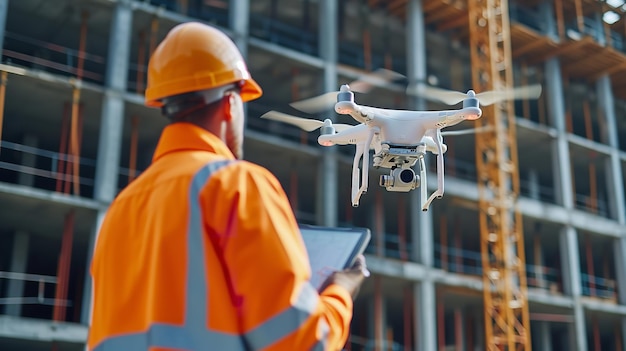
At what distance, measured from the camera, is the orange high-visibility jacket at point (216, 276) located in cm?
215

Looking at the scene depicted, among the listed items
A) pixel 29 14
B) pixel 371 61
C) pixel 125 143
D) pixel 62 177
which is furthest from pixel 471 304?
pixel 29 14

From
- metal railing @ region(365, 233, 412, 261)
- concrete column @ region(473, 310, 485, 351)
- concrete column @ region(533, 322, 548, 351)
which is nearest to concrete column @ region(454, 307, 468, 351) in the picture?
concrete column @ region(473, 310, 485, 351)

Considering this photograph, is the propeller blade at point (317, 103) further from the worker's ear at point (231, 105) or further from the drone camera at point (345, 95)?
the worker's ear at point (231, 105)

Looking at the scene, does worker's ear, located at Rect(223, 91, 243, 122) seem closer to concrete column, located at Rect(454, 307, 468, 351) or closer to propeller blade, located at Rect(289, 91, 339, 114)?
propeller blade, located at Rect(289, 91, 339, 114)

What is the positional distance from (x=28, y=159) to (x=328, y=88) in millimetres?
8451

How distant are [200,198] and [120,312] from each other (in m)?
0.38

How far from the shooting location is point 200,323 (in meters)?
2.17

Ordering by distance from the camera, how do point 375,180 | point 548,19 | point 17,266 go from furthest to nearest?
point 548,19 < point 17,266 < point 375,180

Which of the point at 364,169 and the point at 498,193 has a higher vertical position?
the point at 498,193

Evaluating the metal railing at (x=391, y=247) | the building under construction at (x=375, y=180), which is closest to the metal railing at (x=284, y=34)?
the building under construction at (x=375, y=180)

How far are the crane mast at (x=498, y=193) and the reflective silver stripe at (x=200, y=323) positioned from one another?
25956 millimetres

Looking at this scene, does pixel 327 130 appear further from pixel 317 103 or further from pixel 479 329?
pixel 479 329

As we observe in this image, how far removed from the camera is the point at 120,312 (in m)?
2.33

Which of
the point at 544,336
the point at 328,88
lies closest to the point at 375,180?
the point at 328,88
